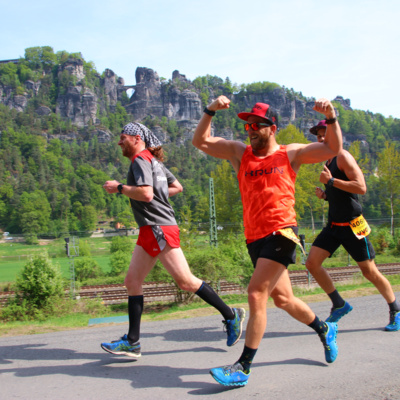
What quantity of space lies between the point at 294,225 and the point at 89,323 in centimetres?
325

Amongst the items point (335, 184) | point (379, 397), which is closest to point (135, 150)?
point (335, 184)

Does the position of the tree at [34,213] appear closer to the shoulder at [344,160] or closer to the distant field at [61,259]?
the distant field at [61,259]

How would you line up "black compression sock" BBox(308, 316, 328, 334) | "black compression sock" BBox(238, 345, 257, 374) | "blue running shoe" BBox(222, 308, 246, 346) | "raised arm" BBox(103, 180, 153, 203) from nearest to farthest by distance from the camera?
1. "black compression sock" BBox(238, 345, 257, 374)
2. "black compression sock" BBox(308, 316, 328, 334)
3. "raised arm" BBox(103, 180, 153, 203)
4. "blue running shoe" BBox(222, 308, 246, 346)

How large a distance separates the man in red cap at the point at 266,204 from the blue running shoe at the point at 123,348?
1046mm

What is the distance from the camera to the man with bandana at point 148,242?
3.82 metres

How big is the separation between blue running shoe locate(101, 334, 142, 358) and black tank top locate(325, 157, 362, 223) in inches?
98.7

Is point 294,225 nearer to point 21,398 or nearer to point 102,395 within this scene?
point 102,395

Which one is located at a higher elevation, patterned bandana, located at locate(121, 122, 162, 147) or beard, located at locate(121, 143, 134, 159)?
patterned bandana, located at locate(121, 122, 162, 147)

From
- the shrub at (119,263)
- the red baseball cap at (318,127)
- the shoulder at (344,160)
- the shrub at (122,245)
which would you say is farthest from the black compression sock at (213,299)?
the shrub at (122,245)

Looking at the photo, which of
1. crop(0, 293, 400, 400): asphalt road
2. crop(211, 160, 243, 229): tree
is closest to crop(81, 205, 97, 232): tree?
crop(211, 160, 243, 229): tree

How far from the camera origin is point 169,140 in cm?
18188

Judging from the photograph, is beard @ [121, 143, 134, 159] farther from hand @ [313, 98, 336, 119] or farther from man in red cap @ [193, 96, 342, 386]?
hand @ [313, 98, 336, 119]

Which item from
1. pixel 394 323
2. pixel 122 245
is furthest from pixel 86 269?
pixel 394 323

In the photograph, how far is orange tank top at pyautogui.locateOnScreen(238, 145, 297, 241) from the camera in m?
3.28
